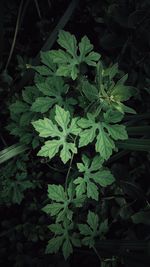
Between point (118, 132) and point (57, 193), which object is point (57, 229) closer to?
point (57, 193)

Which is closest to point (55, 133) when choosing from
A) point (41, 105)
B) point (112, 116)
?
point (41, 105)

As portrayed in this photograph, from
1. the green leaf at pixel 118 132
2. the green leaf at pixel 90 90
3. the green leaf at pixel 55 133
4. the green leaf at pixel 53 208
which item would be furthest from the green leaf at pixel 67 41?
the green leaf at pixel 53 208

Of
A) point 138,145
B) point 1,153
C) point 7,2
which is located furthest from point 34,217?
point 7,2

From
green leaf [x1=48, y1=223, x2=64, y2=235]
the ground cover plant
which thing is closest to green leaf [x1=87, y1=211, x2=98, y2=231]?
the ground cover plant

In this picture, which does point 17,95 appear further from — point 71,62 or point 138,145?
point 138,145

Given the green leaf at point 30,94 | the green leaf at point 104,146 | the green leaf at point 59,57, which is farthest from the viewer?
the green leaf at point 30,94

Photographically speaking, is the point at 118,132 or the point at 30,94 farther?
the point at 30,94

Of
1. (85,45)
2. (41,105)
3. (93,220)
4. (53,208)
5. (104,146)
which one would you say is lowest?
(93,220)

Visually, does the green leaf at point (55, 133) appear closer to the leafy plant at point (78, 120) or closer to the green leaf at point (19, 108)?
the leafy plant at point (78, 120)
